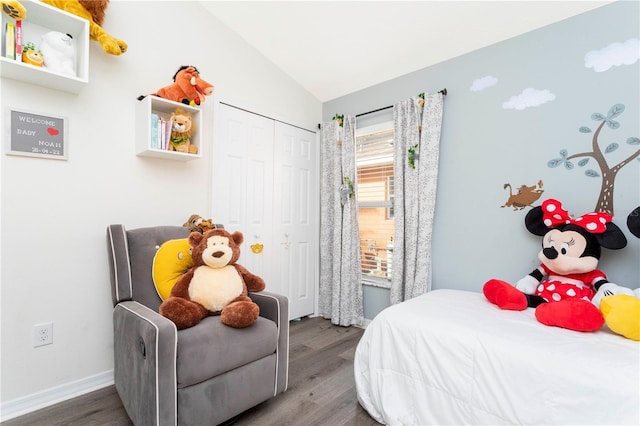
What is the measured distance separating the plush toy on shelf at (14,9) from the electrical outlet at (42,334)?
1.59m

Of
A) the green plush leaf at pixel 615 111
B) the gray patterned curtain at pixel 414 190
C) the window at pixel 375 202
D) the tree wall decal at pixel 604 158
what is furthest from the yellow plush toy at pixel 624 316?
the window at pixel 375 202

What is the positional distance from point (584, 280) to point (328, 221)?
2048 millimetres

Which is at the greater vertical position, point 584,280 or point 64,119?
point 64,119

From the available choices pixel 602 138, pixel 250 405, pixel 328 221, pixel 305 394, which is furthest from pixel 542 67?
pixel 250 405

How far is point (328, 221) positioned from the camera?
10.6 ft

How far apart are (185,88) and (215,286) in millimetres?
1352

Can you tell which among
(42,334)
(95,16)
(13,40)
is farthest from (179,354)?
(95,16)

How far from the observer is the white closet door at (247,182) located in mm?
2529

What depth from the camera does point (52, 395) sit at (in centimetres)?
175

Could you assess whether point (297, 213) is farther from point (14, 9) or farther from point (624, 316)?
point (624, 316)

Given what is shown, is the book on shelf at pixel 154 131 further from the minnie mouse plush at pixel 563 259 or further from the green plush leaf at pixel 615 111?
the green plush leaf at pixel 615 111

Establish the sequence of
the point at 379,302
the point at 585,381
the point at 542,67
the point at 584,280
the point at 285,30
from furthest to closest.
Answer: the point at 379,302, the point at 285,30, the point at 542,67, the point at 584,280, the point at 585,381

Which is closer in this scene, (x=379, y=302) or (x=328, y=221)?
(x=379, y=302)

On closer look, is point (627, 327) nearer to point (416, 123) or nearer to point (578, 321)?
point (578, 321)
